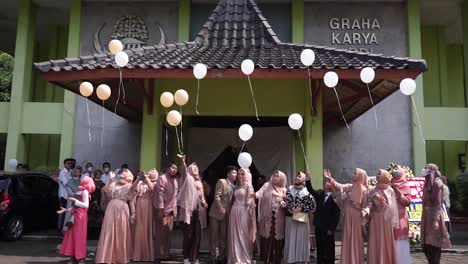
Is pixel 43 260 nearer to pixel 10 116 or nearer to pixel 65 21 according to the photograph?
pixel 10 116

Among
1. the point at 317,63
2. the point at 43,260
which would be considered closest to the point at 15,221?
the point at 43,260

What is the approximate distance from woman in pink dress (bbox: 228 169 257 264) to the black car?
17.7ft

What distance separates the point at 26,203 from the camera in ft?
34.9

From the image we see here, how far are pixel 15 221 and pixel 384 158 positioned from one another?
966 cm

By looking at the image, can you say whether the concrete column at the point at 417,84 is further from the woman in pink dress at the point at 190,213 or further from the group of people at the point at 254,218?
the woman in pink dress at the point at 190,213

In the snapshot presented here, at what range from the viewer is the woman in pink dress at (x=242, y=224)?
751 centimetres

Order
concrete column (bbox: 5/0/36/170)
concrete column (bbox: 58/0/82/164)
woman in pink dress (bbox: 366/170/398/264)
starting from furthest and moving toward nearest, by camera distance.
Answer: concrete column (bbox: 5/0/36/170), concrete column (bbox: 58/0/82/164), woman in pink dress (bbox: 366/170/398/264)

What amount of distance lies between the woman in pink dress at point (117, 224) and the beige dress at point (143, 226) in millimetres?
248

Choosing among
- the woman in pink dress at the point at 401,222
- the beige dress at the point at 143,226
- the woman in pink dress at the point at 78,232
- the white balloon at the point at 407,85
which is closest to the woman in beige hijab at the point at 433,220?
the woman in pink dress at the point at 401,222

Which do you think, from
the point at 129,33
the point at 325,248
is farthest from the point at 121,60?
the point at 129,33

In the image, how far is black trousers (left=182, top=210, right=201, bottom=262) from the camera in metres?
7.61

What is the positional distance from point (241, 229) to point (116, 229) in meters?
2.03

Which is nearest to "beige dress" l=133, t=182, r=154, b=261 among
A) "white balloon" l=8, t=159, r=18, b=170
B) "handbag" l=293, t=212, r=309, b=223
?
"handbag" l=293, t=212, r=309, b=223

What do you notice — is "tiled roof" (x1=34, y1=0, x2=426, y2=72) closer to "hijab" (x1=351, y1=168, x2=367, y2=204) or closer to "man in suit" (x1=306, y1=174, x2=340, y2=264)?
"hijab" (x1=351, y1=168, x2=367, y2=204)
